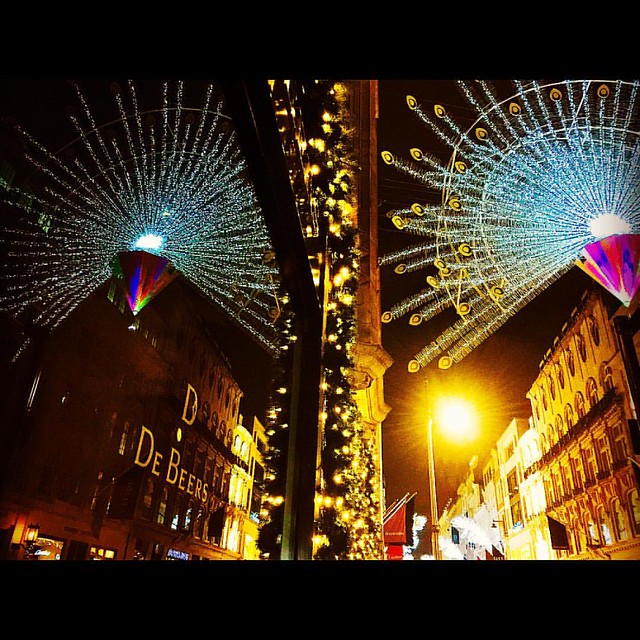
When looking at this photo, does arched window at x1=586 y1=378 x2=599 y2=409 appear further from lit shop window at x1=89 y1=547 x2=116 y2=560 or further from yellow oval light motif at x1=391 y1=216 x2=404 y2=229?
lit shop window at x1=89 y1=547 x2=116 y2=560

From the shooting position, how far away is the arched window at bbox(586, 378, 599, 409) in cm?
2473

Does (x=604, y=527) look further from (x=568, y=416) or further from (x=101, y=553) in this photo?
(x=101, y=553)

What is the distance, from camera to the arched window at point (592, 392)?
81.1 feet

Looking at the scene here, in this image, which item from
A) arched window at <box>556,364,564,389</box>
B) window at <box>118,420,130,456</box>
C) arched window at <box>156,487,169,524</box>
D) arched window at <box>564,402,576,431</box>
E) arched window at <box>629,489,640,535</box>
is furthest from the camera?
arched window at <box>556,364,564,389</box>

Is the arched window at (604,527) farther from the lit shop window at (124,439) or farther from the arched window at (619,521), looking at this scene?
the lit shop window at (124,439)

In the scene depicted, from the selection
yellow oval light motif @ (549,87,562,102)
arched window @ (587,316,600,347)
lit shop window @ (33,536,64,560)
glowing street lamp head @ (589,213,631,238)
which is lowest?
lit shop window @ (33,536,64,560)

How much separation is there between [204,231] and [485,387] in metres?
15.1

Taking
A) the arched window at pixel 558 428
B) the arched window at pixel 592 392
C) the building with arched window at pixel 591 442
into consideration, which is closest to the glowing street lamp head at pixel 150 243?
the building with arched window at pixel 591 442

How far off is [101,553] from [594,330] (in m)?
24.0

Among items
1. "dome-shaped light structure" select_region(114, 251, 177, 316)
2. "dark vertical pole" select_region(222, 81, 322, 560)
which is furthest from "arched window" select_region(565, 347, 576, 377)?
"dark vertical pole" select_region(222, 81, 322, 560)

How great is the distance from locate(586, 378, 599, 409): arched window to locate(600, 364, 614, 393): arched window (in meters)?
0.99

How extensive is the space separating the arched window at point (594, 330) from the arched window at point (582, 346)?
1319 millimetres

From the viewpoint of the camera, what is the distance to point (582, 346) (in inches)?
1024
